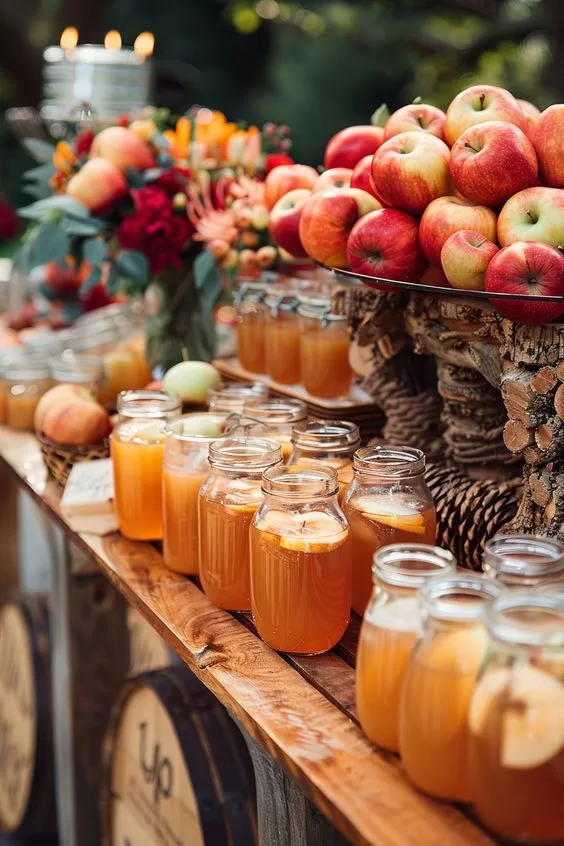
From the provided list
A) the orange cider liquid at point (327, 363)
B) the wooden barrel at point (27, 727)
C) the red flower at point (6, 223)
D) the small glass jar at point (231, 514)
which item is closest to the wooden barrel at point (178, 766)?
the small glass jar at point (231, 514)

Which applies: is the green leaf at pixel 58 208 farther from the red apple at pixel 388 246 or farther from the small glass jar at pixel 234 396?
the red apple at pixel 388 246

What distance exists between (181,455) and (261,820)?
1.55ft

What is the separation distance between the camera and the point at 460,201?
129 centimetres

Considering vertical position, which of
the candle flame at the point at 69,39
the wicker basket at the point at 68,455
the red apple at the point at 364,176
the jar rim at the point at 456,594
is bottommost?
the wicker basket at the point at 68,455

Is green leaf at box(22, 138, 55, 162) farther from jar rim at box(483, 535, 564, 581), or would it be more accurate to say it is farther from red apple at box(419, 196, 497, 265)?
jar rim at box(483, 535, 564, 581)

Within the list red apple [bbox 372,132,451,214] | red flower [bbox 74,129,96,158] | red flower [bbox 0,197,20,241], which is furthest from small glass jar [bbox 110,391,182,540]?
red flower [bbox 0,197,20,241]

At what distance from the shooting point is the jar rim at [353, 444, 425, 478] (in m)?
1.15

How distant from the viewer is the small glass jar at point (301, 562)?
109cm

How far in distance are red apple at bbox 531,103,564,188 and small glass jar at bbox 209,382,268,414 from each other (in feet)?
1.90

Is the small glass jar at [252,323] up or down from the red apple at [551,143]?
down

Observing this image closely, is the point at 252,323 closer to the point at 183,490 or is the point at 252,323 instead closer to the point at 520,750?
the point at 183,490

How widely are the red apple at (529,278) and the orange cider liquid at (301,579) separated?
1.04 ft

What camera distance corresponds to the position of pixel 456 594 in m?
0.86

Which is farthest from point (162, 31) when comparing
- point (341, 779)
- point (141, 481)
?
point (341, 779)
